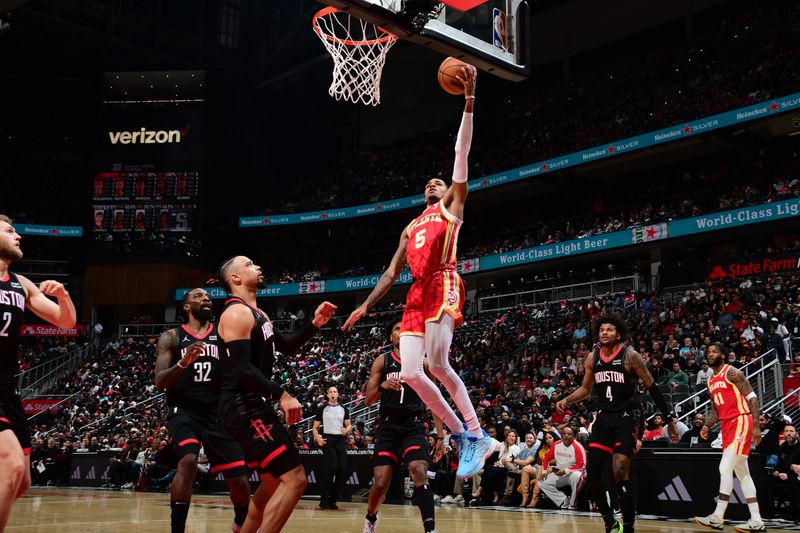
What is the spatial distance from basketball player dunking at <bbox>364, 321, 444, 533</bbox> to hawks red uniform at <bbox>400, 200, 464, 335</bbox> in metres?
1.74

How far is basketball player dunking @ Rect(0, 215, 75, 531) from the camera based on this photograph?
14.4ft

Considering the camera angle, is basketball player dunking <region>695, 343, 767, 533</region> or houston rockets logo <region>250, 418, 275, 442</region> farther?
basketball player dunking <region>695, 343, 767, 533</region>

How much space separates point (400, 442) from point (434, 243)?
277cm

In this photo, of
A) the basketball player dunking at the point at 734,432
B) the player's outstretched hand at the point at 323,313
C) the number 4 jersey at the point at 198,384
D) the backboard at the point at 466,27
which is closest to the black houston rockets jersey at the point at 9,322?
the player's outstretched hand at the point at 323,313

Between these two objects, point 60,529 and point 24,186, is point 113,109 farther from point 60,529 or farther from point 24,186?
point 60,529

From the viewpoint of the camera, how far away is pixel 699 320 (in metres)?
20.0

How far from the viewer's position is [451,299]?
5902 mm

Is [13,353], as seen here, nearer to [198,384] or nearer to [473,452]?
[198,384]

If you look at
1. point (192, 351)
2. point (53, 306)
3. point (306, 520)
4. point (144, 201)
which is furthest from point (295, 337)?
point (144, 201)

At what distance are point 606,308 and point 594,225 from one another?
24.6 ft

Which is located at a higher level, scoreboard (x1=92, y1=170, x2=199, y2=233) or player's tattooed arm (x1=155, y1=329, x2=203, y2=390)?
scoreboard (x1=92, y1=170, x2=199, y2=233)

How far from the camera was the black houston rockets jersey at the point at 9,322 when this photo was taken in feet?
15.4

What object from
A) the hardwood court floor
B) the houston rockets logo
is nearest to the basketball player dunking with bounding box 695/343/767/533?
the hardwood court floor

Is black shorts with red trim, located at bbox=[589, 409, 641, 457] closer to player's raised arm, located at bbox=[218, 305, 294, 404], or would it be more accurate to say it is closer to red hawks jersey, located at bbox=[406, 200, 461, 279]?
red hawks jersey, located at bbox=[406, 200, 461, 279]
